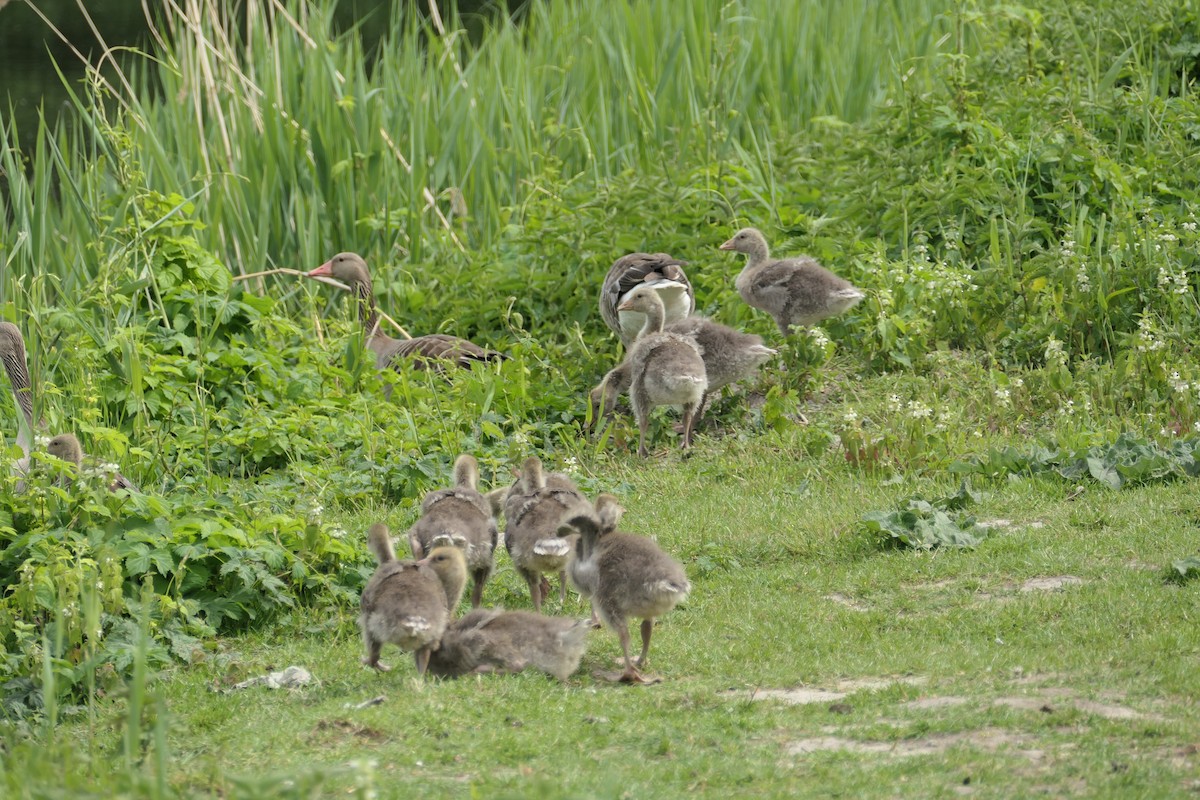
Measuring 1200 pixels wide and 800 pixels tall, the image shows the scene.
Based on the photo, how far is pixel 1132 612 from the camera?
24.5 ft

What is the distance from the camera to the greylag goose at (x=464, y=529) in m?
8.07

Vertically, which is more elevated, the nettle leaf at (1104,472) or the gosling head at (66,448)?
the gosling head at (66,448)

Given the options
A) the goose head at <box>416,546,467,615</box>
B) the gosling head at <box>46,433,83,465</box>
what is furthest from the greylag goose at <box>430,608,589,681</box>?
the gosling head at <box>46,433,83,465</box>

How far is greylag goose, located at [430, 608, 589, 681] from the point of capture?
7176 mm

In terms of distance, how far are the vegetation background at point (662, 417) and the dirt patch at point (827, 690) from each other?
0.18 ft

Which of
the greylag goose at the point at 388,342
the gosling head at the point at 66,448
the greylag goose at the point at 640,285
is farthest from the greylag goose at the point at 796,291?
the gosling head at the point at 66,448

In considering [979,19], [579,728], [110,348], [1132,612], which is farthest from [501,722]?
[979,19]

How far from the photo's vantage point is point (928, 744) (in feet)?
19.7

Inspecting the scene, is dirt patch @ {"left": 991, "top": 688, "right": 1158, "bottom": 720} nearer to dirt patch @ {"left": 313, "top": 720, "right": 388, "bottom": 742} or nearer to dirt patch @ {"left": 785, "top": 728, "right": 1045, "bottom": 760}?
dirt patch @ {"left": 785, "top": 728, "right": 1045, "bottom": 760}

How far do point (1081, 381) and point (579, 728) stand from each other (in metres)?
6.31

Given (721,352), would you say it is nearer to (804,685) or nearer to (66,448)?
(804,685)

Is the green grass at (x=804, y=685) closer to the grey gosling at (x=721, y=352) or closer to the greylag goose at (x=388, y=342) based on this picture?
the grey gosling at (x=721, y=352)

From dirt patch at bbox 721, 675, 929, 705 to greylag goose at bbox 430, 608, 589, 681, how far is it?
80 centimetres

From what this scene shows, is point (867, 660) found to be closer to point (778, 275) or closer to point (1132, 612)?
point (1132, 612)
